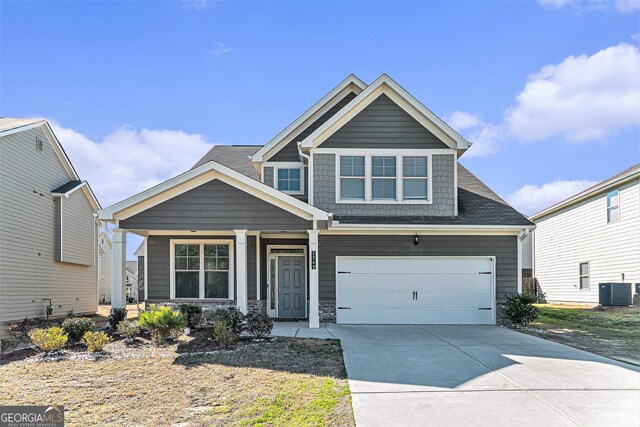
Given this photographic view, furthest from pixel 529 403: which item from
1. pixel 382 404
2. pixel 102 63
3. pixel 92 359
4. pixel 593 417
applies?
pixel 102 63

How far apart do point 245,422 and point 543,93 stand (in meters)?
13.4

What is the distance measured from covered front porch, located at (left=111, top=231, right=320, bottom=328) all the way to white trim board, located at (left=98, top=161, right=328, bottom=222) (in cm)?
172

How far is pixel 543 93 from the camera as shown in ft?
47.0

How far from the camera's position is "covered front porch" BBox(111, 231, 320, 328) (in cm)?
1362

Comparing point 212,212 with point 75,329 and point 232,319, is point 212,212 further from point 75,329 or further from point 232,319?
point 75,329

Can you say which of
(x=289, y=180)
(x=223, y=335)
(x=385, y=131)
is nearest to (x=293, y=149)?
(x=289, y=180)

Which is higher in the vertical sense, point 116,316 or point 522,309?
point 116,316

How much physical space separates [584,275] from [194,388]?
20.4 m

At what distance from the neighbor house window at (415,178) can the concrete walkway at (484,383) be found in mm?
4692

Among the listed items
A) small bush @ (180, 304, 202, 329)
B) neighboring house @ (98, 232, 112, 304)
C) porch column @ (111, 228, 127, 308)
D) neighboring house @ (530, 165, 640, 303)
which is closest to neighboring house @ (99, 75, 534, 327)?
porch column @ (111, 228, 127, 308)

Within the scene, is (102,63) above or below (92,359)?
above

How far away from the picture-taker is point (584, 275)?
70.1ft

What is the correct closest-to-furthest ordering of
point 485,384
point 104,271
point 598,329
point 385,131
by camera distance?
point 485,384
point 598,329
point 385,131
point 104,271

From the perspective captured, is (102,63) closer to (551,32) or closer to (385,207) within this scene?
(385,207)
